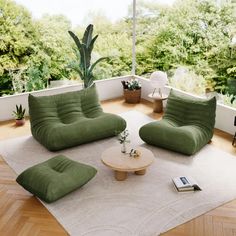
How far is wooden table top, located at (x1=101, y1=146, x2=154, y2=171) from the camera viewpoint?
4.21 meters

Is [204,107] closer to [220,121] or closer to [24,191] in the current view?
[220,121]

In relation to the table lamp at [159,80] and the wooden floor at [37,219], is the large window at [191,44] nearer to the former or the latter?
the table lamp at [159,80]

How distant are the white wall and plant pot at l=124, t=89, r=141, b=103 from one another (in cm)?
51

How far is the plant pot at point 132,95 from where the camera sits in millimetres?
7348

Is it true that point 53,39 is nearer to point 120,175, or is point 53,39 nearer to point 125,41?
point 125,41

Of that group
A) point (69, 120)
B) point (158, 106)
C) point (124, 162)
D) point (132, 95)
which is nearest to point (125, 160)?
point (124, 162)

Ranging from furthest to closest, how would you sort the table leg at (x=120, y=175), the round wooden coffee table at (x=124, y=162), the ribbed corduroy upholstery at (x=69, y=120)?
1. the ribbed corduroy upholstery at (x=69, y=120)
2. the table leg at (x=120, y=175)
3. the round wooden coffee table at (x=124, y=162)

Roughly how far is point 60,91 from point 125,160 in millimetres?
3349

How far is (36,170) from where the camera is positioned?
4.08m

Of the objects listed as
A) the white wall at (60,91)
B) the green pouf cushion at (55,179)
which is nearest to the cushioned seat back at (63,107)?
the green pouf cushion at (55,179)

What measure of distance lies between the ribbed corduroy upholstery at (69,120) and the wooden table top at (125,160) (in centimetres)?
79

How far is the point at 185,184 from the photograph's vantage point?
13.6ft

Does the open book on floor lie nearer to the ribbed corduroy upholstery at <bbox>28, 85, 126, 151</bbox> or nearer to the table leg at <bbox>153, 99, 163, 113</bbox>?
the ribbed corduroy upholstery at <bbox>28, 85, 126, 151</bbox>

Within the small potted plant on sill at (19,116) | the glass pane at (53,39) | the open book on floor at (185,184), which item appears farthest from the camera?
the glass pane at (53,39)
